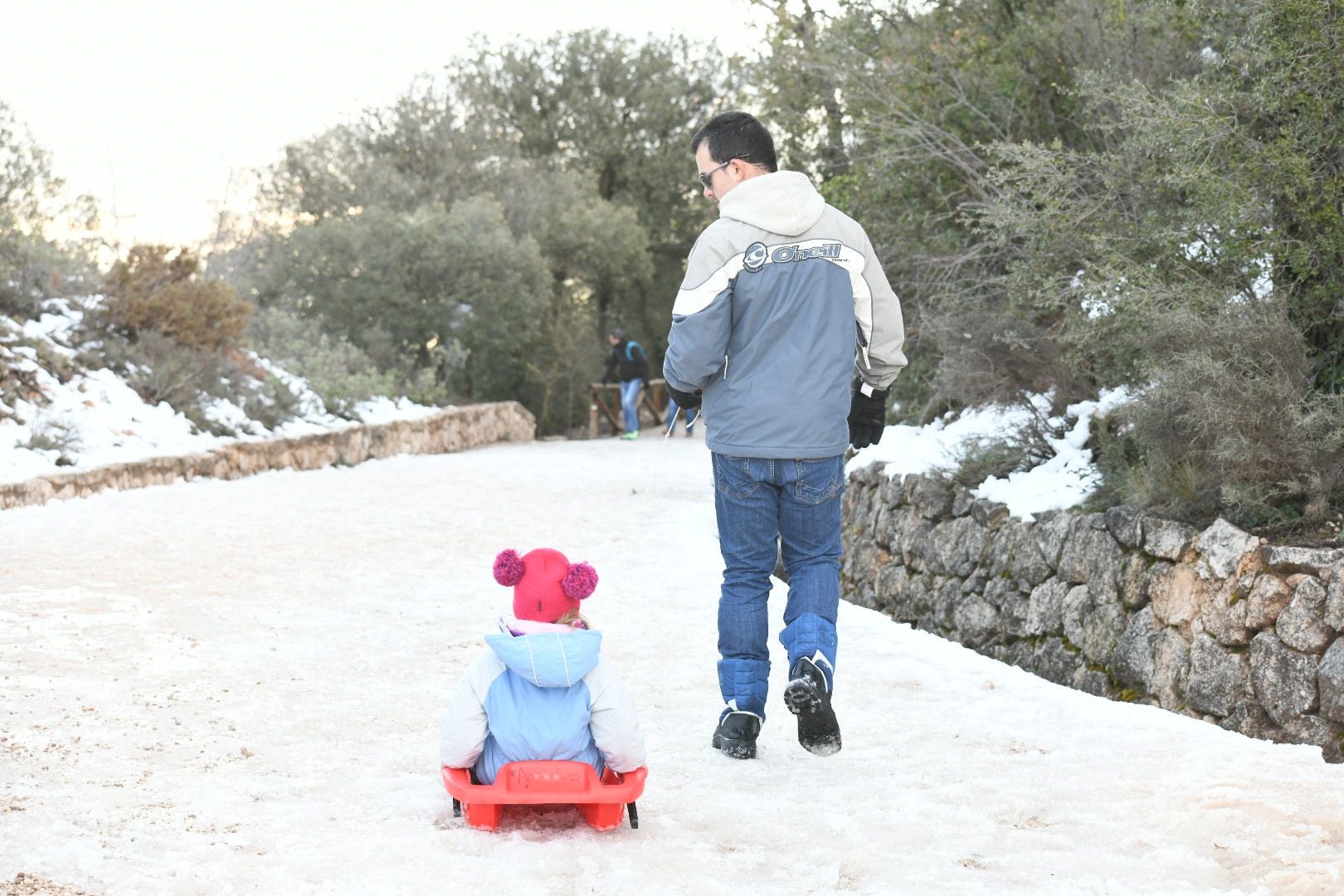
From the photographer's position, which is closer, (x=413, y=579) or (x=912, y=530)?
(x=413, y=579)

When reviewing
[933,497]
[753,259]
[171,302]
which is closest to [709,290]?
[753,259]

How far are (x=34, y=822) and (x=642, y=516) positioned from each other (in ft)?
22.1

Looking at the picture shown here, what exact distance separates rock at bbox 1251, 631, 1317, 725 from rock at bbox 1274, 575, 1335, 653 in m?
0.03

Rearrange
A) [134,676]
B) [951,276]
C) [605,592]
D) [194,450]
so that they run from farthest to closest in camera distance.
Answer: [194,450], [951,276], [605,592], [134,676]

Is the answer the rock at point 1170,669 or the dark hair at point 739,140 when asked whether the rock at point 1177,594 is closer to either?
the rock at point 1170,669

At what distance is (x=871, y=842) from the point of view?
10.2 feet

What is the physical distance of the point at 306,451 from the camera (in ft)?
40.6

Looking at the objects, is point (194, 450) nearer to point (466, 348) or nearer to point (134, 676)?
point (134, 676)

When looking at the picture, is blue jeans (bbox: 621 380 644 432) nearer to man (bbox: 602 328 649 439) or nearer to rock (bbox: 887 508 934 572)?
man (bbox: 602 328 649 439)

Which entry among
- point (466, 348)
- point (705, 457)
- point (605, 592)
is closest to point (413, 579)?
point (605, 592)

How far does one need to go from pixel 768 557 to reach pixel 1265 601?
73.7 inches

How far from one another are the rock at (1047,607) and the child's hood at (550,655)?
3.10 m

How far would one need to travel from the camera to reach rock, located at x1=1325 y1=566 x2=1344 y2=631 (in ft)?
13.8

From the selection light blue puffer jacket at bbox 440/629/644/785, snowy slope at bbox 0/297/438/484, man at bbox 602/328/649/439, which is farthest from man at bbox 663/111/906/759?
man at bbox 602/328/649/439
